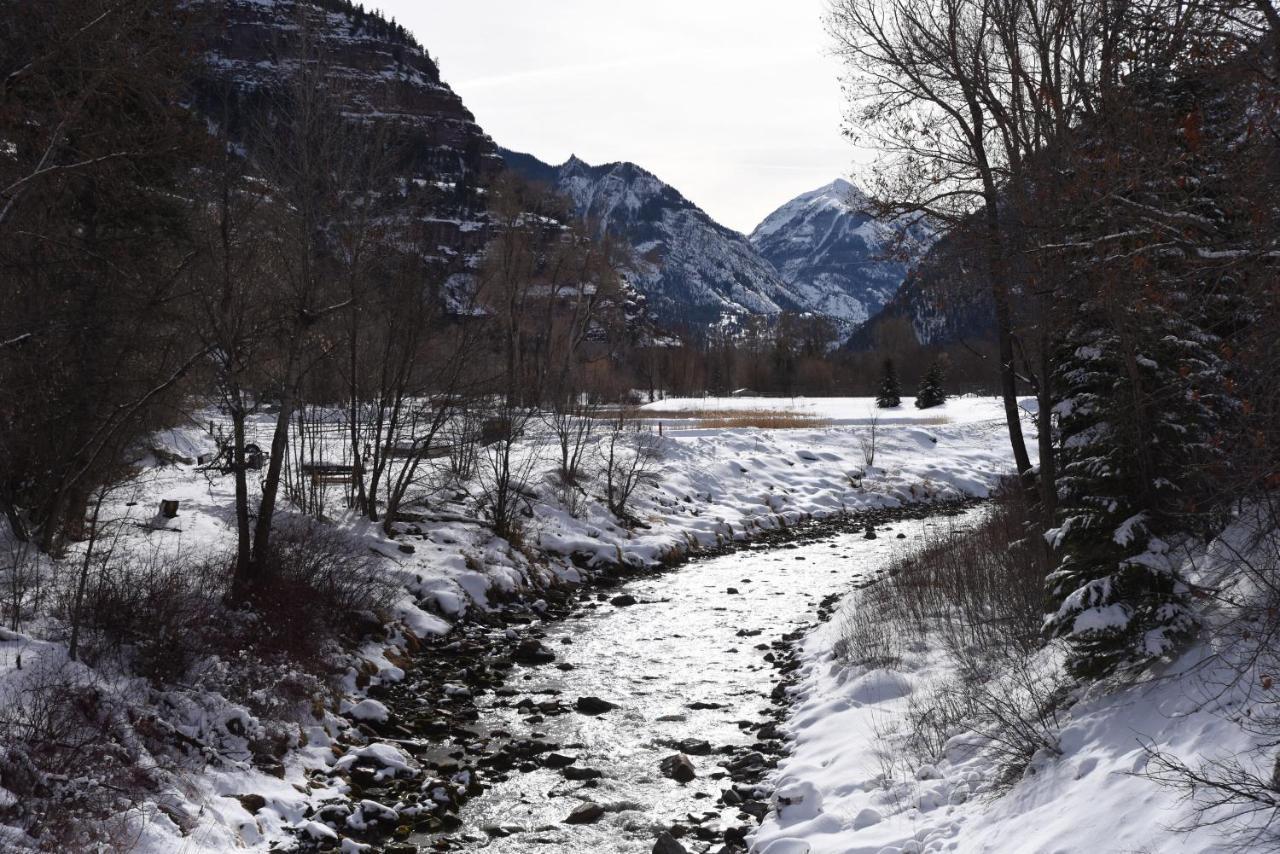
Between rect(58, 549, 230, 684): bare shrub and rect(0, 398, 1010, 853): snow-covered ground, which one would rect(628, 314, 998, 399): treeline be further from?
rect(58, 549, 230, 684): bare shrub

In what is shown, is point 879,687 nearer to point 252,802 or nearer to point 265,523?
point 252,802

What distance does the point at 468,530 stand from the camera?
680 inches

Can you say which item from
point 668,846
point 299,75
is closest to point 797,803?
point 668,846

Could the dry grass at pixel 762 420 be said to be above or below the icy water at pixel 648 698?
above

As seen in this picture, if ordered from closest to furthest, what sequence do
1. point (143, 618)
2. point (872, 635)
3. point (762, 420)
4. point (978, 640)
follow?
point (143, 618) < point (978, 640) < point (872, 635) < point (762, 420)

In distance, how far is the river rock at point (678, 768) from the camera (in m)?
8.27

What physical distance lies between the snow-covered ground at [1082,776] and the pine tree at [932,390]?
170 feet

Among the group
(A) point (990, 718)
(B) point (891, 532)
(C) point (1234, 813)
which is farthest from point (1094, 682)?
(B) point (891, 532)

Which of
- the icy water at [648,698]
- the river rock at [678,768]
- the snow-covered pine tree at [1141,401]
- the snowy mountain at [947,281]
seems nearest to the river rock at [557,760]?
the icy water at [648,698]

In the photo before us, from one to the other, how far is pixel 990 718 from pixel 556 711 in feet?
17.5

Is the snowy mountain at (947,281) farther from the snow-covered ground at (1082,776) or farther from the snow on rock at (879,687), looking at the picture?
the snow-covered ground at (1082,776)

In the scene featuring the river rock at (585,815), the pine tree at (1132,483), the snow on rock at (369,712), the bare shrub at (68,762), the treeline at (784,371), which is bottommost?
the river rock at (585,815)

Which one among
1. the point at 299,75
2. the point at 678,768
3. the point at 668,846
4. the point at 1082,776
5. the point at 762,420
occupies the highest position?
the point at 299,75

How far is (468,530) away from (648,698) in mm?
7713
